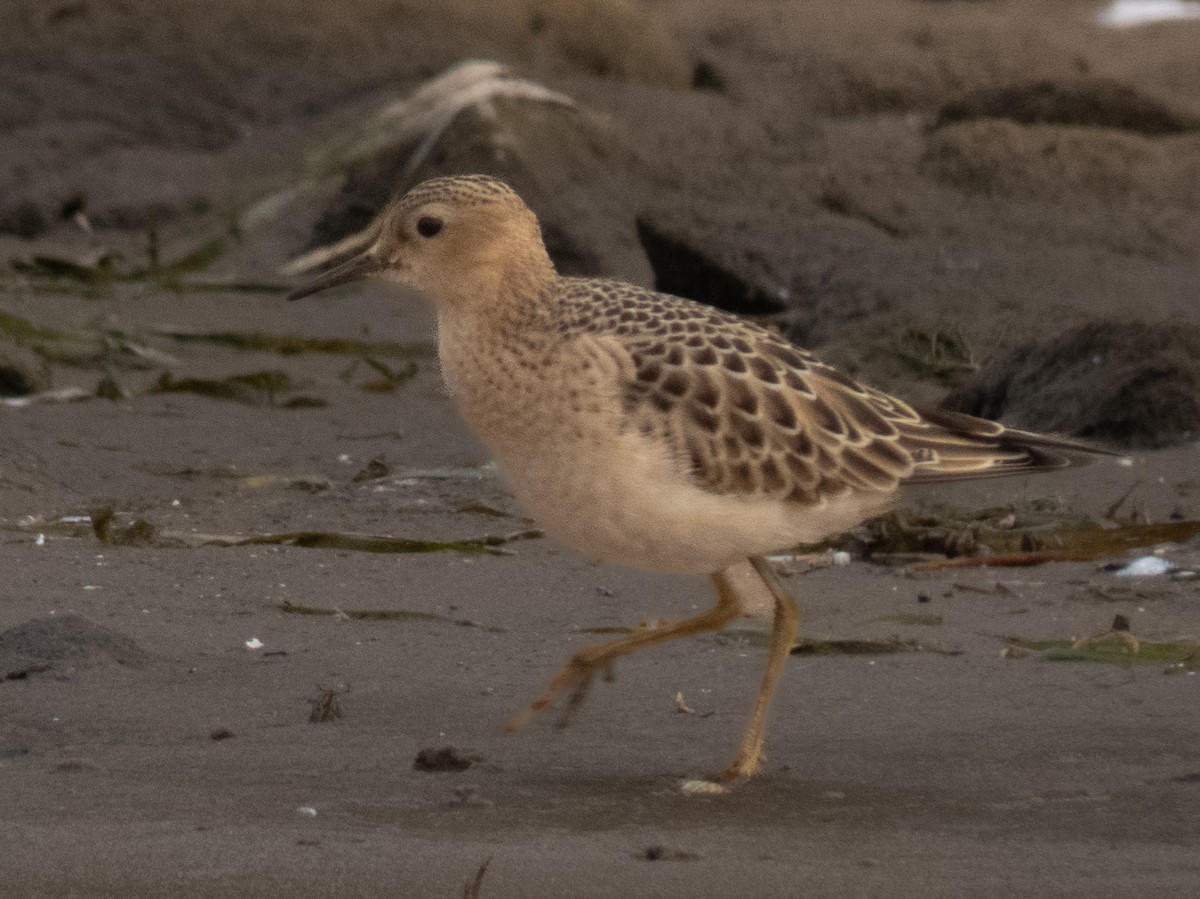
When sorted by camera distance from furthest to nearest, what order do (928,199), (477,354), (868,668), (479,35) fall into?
(479,35) → (928,199) → (868,668) → (477,354)

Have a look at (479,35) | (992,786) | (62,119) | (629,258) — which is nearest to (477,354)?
(992,786)

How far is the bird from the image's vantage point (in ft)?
14.5

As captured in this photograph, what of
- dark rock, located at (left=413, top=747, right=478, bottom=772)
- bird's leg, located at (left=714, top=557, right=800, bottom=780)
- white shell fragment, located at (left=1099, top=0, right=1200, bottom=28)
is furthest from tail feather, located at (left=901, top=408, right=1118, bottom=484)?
white shell fragment, located at (left=1099, top=0, right=1200, bottom=28)

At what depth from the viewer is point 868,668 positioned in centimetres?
513

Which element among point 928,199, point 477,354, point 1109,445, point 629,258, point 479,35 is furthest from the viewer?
point 479,35

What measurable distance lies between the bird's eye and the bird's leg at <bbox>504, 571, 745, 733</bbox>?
1.04 metres

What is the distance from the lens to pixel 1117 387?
23.3 ft

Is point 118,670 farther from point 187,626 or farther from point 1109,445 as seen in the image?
point 1109,445

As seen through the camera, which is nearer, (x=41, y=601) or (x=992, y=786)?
(x=992, y=786)

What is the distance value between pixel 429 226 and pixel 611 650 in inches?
42.7

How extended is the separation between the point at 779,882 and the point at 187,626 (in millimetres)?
2163

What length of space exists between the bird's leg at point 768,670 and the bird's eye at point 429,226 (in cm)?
107

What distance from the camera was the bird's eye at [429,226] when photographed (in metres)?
4.77

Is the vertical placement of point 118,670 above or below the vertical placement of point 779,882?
below
